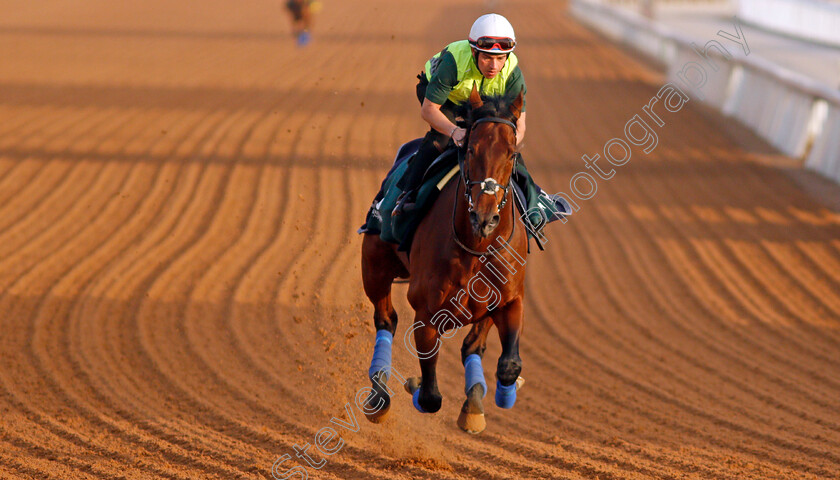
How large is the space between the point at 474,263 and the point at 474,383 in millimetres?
1053

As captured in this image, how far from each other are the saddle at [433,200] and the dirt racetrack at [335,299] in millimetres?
1714

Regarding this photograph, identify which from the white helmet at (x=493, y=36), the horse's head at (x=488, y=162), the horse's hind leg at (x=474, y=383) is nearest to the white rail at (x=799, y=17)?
the horse's hind leg at (x=474, y=383)

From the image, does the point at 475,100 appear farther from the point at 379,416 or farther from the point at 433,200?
the point at 379,416

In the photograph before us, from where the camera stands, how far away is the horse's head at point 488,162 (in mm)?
4855

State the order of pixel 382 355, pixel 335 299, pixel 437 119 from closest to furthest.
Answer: pixel 437 119
pixel 382 355
pixel 335 299

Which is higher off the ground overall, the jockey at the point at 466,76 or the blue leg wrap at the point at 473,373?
the jockey at the point at 466,76

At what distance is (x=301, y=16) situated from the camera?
28.9 m

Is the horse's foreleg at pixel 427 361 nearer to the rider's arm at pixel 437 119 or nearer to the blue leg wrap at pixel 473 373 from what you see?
the blue leg wrap at pixel 473 373

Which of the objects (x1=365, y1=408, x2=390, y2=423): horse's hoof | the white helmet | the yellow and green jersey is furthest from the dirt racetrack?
the white helmet

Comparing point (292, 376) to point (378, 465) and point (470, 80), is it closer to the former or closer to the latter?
point (378, 465)

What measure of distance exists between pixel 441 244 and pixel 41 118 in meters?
14.0

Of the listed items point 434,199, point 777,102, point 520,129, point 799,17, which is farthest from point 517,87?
point 799,17

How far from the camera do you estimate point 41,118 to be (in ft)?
55.8

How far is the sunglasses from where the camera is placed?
5.43 metres
